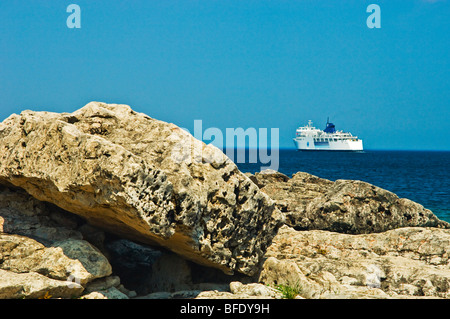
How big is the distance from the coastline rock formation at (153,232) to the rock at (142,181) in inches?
1.1

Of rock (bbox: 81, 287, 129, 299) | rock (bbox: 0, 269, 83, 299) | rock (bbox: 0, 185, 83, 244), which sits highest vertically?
rock (bbox: 0, 185, 83, 244)

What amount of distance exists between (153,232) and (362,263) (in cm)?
616

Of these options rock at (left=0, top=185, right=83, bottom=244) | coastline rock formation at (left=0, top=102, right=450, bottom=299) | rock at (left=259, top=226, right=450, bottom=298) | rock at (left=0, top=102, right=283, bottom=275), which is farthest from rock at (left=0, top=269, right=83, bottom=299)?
rock at (left=259, top=226, right=450, bottom=298)

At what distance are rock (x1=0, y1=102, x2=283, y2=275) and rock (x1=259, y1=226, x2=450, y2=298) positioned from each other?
3.77 feet

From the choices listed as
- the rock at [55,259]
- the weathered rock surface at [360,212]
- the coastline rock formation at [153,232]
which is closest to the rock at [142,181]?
the coastline rock formation at [153,232]

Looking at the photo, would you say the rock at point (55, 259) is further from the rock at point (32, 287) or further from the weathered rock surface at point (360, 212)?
the weathered rock surface at point (360, 212)

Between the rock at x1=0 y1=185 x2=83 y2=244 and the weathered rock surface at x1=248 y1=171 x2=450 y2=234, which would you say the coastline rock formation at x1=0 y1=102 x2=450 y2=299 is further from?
the weathered rock surface at x1=248 y1=171 x2=450 y2=234

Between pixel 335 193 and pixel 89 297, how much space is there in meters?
9.58

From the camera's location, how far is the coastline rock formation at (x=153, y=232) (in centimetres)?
870

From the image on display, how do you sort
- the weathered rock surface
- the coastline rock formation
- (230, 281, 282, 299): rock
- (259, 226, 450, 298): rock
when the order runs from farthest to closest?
the weathered rock surface → (259, 226, 450, 298): rock → (230, 281, 282, 299): rock → the coastline rock formation

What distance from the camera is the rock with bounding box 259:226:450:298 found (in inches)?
411

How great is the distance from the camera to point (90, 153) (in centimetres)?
851
